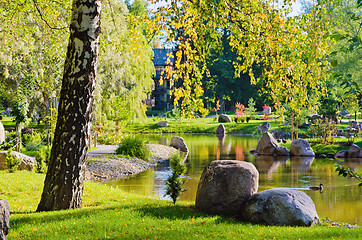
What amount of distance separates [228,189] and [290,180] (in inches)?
318

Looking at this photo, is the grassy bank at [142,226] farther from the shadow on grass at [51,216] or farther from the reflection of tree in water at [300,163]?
the reflection of tree in water at [300,163]

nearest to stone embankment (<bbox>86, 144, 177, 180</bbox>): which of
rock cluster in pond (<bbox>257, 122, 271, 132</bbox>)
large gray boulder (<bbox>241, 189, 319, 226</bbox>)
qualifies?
large gray boulder (<bbox>241, 189, 319, 226</bbox>)

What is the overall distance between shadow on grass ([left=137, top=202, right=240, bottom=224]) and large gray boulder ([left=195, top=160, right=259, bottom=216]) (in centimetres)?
26

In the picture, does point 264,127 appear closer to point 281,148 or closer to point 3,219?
point 281,148

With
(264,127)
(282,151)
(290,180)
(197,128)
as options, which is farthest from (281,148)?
(197,128)

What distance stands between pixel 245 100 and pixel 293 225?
2035 inches

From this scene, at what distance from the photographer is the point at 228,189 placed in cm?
797

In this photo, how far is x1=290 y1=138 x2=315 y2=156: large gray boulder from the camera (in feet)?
74.4

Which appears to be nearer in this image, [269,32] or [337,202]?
[269,32]

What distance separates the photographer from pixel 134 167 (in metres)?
17.6

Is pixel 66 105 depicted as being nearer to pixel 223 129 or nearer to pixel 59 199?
pixel 59 199

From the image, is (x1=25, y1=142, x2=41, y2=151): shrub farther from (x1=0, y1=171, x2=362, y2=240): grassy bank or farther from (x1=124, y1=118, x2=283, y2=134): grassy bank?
(x1=124, y1=118, x2=283, y2=134): grassy bank

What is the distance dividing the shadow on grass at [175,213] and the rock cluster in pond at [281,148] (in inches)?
619

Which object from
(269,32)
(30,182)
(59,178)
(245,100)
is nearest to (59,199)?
(59,178)
